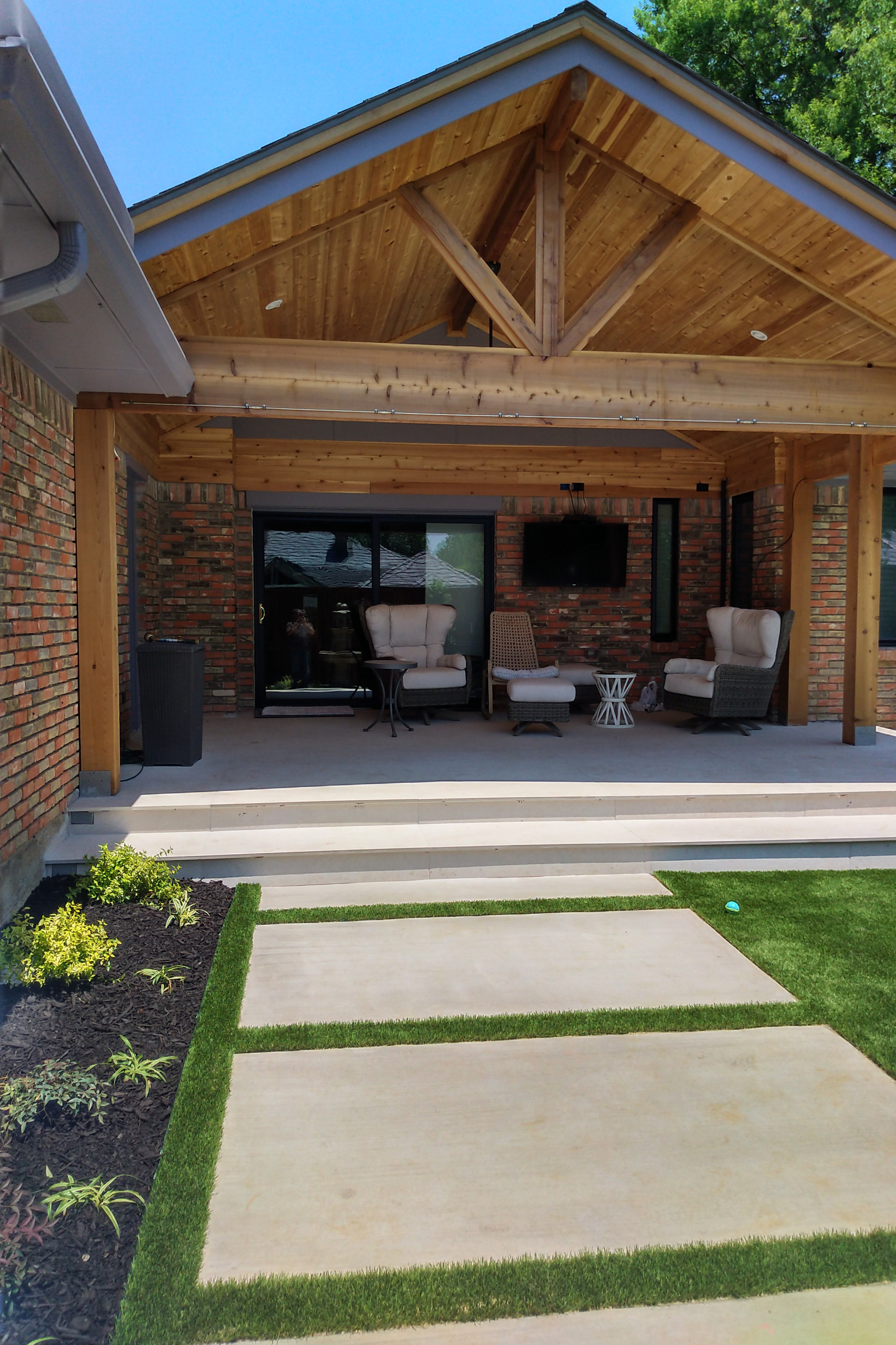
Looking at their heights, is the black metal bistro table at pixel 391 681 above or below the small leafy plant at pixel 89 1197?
above

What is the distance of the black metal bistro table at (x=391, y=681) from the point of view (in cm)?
726

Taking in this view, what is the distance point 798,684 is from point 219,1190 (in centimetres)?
692

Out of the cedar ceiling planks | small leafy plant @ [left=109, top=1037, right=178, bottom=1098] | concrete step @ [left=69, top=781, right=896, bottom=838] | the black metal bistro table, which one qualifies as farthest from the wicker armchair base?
small leafy plant @ [left=109, top=1037, right=178, bottom=1098]

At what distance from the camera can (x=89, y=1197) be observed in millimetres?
2023

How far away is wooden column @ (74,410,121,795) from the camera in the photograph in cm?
511

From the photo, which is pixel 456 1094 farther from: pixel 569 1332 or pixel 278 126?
pixel 278 126

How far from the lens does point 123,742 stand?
6.51 m

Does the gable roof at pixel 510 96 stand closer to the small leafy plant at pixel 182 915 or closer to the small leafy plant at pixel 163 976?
the small leafy plant at pixel 182 915

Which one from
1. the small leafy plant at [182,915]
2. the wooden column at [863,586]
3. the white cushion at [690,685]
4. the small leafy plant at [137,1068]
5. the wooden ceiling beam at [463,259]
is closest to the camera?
the small leafy plant at [137,1068]

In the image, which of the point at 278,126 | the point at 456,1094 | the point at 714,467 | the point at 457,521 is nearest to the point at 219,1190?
the point at 456,1094

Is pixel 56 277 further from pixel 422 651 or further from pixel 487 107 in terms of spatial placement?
pixel 422 651

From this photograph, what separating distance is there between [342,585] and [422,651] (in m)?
1.17

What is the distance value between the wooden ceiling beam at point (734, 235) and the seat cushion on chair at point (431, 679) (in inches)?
147

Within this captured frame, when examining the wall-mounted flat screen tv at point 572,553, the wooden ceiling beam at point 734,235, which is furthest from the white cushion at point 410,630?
the wooden ceiling beam at point 734,235
